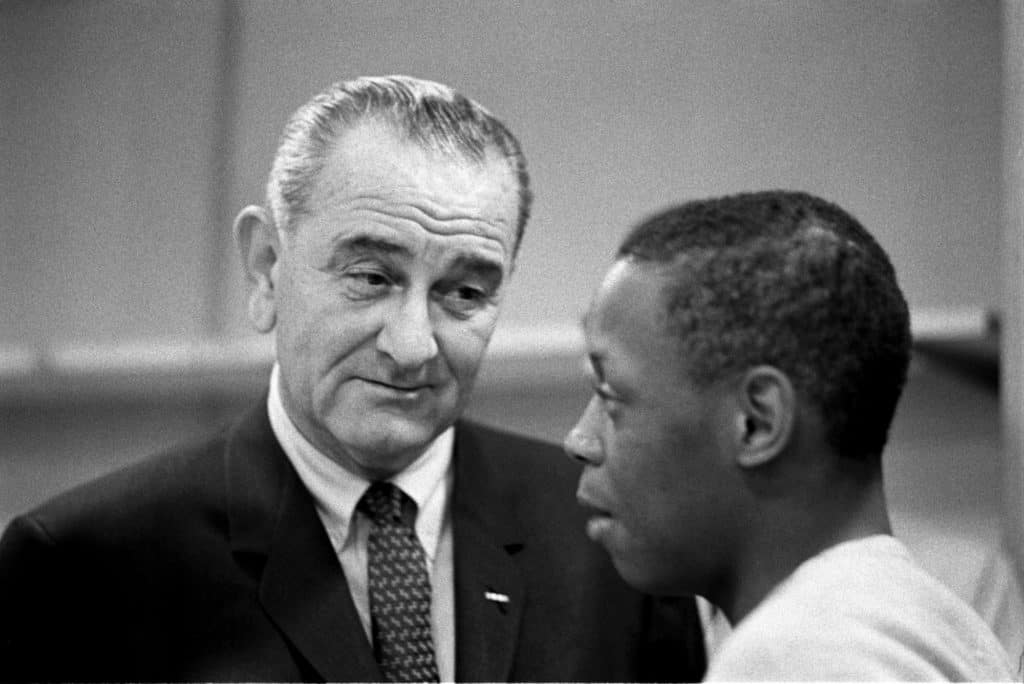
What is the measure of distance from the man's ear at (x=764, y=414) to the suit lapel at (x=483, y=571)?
641 millimetres

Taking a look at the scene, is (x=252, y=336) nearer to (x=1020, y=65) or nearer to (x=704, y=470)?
(x=1020, y=65)

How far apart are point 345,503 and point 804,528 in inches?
27.7

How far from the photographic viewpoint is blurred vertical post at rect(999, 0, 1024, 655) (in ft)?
5.39

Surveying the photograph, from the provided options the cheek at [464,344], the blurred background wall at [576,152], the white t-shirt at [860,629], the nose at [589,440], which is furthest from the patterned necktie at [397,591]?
the blurred background wall at [576,152]

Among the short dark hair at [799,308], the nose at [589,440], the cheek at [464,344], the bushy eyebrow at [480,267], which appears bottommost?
the cheek at [464,344]

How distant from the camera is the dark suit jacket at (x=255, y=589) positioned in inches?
59.7

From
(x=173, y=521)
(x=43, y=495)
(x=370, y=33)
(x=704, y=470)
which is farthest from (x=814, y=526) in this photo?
(x=43, y=495)

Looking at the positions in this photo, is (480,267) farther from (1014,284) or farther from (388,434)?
(1014,284)

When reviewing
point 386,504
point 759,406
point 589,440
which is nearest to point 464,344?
point 386,504

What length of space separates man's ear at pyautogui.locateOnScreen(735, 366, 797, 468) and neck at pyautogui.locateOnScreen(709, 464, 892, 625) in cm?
4

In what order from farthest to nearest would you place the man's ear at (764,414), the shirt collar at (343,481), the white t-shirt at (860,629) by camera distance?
the shirt collar at (343,481)
the man's ear at (764,414)
the white t-shirt at (860,629)

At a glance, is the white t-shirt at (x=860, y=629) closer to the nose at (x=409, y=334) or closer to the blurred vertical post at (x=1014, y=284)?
the nose at (x=409, y=334)

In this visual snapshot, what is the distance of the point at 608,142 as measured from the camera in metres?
2.73

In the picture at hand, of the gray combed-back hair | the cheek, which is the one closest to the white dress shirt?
the cheek
